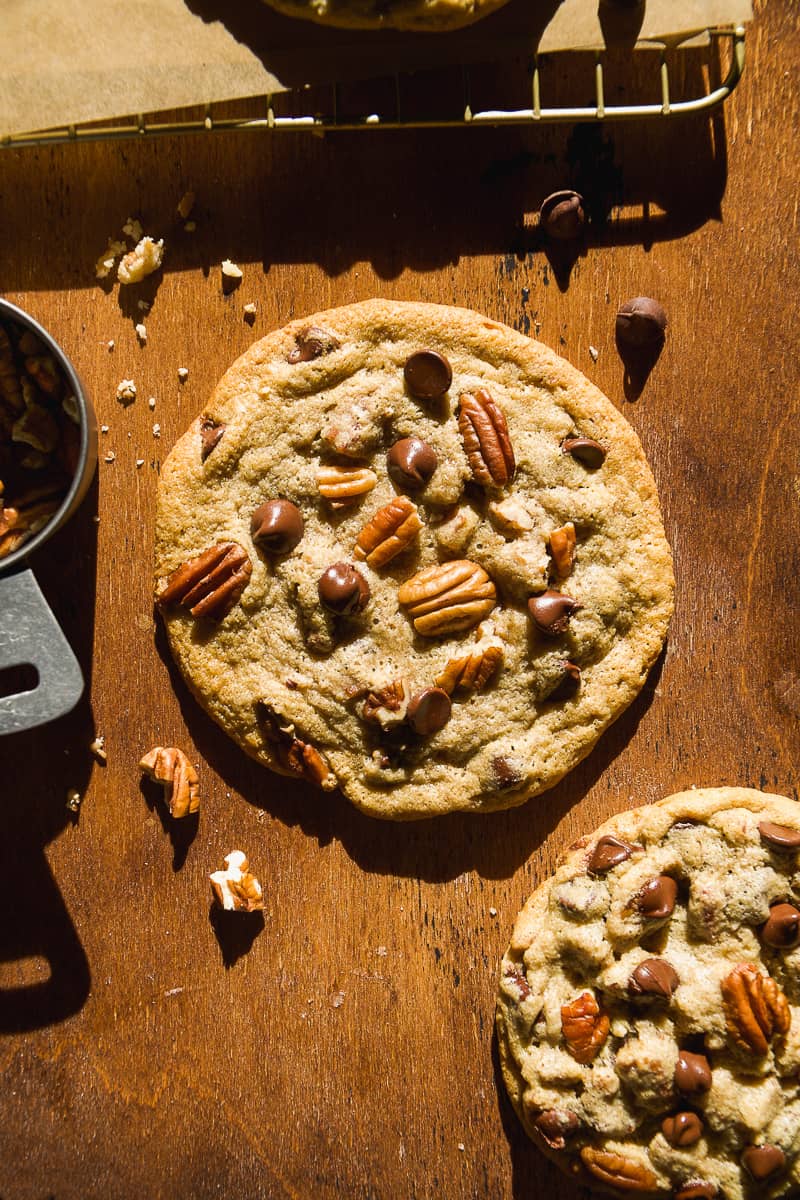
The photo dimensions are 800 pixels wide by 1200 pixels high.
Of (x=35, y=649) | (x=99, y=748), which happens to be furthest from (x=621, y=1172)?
(x=35, y=649)

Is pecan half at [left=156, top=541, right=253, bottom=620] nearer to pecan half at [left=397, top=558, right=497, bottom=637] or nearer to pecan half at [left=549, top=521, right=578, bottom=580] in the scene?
pecan half at [left=397, top=558, right=497, bottom=637]

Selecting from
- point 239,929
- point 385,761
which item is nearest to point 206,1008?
point 239,929

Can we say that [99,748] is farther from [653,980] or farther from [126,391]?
[653,980]

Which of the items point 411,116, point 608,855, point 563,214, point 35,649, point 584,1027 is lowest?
point 584,1027

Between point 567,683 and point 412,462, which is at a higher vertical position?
point 412,462

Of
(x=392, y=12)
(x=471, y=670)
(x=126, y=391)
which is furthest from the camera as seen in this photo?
(x=126, y=391)

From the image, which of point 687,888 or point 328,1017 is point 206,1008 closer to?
point 328,1017

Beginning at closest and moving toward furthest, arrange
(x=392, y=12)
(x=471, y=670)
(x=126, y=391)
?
1. (x=392, y=12)
2. (x=471, y=670)
3. (x=126, y=391)
